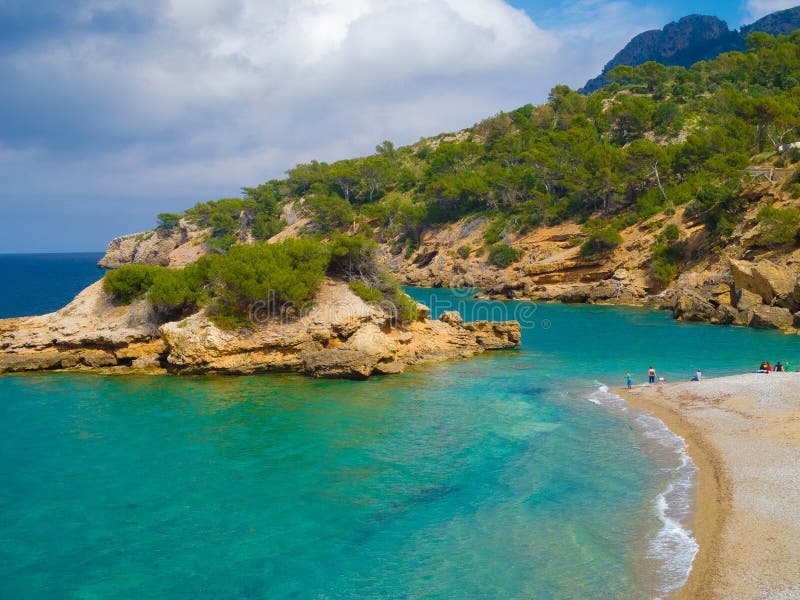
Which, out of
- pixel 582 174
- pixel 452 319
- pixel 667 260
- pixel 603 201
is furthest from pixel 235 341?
pixel 603 201

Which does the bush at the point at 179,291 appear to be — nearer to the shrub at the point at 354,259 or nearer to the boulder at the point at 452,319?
the shrub at the point at 354,259

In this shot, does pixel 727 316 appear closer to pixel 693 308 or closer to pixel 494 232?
pixel 693 308

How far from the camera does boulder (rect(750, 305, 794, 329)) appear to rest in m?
38.2

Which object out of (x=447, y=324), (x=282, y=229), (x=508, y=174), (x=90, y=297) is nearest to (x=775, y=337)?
(x=447, y=324)

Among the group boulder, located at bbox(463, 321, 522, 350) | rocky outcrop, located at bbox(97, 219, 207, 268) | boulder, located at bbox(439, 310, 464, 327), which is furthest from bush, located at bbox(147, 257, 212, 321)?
rocky outcrop, located at bbox(97, 219, 207, 268)

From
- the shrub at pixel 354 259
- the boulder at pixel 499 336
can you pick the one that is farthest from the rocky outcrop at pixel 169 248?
the boulder at pixel 499 336

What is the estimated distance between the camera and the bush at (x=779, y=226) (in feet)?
149

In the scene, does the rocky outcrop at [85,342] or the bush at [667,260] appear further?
the bush at [667,260]

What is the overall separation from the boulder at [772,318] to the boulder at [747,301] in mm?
1218

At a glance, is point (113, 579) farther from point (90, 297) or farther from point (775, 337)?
point (775, 337)

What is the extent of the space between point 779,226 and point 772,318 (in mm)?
11639

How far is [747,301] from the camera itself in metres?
41.2

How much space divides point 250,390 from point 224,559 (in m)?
14.6

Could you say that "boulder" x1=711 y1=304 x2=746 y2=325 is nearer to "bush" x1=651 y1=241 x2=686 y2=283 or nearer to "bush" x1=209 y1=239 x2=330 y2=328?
"bush" x1=651 y1=241 x2=686 y2=283
